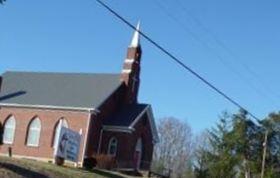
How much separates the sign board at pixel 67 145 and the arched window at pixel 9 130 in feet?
57.2

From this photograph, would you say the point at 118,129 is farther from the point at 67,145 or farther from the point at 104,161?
the point at 67,145

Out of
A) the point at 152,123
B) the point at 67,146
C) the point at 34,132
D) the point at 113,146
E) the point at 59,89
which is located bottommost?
the point at 67,146

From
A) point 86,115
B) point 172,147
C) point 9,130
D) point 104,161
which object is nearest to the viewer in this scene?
point 104,161

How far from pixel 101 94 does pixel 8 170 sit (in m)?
32.6

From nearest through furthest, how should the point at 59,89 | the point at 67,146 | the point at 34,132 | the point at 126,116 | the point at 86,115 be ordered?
1. the point at 67,146
2. the point at 86,115
3. the point at 126,116
4. the point at 34,132
5. the point at 59,89

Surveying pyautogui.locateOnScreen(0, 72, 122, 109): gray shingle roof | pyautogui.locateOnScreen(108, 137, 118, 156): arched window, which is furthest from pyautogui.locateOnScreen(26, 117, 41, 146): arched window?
pyautogui.locateOnScreen(108, 137, 118, 156): arched window

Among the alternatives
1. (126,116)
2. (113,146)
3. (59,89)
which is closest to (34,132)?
(59,89)

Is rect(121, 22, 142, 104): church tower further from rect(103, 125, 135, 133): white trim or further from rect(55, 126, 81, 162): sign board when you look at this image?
rect(55, 126, 81, 162): sign board

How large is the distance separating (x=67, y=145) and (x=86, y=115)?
41.6 ft

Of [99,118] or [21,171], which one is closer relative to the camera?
[21,171]

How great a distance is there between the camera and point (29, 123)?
65312 millimetres

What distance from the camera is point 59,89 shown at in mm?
67000

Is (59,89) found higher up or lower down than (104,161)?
higher up

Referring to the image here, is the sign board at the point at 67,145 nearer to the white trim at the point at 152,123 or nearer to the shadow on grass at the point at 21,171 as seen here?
the shadow on grass at the point at 21,171
